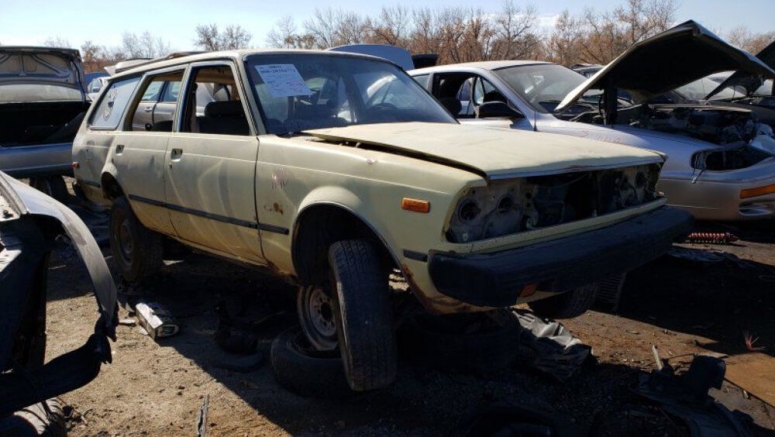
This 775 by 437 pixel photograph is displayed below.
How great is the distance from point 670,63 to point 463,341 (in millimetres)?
3378

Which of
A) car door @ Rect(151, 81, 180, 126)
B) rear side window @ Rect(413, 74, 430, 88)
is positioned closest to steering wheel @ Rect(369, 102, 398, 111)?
rear side window @ Rect(413, 74, 430, 88)

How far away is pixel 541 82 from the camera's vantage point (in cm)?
618

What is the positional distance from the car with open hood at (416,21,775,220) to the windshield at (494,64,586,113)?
0.01m

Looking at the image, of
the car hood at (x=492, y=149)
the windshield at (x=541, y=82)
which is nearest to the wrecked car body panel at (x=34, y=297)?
the car hood at (x=492, y=149)

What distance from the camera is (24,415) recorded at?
220 cm

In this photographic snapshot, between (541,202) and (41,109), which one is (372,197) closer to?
(541,202)

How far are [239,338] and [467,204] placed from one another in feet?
6.12

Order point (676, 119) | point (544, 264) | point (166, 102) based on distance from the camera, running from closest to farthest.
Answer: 1. point (544, 264)
2. point (676, 119)
3. point (166, 102)

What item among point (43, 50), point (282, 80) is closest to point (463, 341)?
point (282, 80)

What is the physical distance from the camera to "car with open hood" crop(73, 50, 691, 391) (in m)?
2.53

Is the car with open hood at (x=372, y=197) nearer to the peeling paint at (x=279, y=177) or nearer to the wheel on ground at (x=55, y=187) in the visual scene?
the peeling paint at (x=279, y=177)

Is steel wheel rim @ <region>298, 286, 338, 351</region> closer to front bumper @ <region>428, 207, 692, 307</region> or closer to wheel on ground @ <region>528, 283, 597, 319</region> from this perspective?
front bumper @ <region>428, 207, 692, 307</region>

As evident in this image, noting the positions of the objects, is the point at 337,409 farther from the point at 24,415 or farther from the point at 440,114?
the point at 440,114

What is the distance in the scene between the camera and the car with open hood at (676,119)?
15.8 feet
